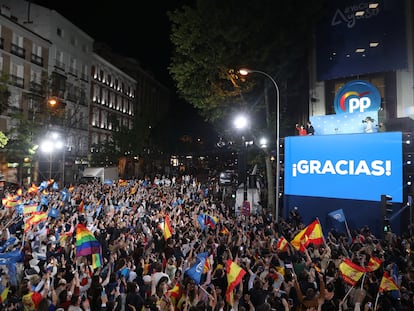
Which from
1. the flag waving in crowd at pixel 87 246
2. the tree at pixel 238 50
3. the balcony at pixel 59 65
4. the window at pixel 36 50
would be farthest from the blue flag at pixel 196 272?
the balcony at pixel 59 65

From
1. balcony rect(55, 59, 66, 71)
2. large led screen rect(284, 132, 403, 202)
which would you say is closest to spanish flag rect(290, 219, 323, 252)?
large led screen rect(284, 132, 403, 202)

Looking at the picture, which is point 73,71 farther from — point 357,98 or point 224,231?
point 224,231

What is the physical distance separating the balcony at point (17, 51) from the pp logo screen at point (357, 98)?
31451mm

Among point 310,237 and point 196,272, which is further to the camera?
point 310,237

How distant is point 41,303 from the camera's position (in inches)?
231

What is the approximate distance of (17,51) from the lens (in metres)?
35.7

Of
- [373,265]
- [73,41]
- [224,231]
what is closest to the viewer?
[373,265]

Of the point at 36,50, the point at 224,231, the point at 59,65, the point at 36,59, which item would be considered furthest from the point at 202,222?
the point at 59,65

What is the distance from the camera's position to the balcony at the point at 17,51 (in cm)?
3497

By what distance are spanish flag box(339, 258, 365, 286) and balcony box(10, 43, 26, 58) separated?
123 feet

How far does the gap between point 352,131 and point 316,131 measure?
1669mm

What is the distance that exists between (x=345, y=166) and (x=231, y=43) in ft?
29.4

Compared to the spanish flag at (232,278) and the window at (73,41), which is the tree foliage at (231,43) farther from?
the window at (73,41)

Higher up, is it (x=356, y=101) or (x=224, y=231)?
(x=356, y=101)
